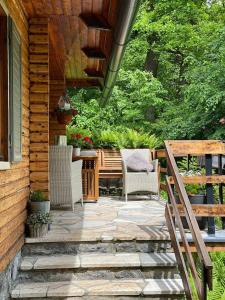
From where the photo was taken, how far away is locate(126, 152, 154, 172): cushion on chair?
294 inches

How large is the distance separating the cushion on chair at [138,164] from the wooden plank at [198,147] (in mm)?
3158

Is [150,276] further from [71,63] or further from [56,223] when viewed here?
[71,63]

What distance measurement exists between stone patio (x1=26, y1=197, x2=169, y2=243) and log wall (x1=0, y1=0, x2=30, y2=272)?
36 cm

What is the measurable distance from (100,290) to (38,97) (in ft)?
7.61

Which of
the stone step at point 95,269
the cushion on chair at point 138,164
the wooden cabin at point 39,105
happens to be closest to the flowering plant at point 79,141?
the cushion on chair at point 138,164

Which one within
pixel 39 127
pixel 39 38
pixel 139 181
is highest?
pixel 39 38

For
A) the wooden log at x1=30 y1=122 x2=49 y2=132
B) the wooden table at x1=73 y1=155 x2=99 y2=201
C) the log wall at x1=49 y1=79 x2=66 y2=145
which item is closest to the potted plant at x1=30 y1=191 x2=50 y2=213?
the wooden log at x1=30 y1=122 x2=49 y2=132

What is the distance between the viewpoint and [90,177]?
7.07 meters

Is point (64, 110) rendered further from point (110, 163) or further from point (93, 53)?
point (110, 163)

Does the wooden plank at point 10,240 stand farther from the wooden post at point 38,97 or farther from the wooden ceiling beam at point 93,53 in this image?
the wooden ceiling beam at point 93,53

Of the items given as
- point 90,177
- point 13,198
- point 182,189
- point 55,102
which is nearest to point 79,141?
point 90,177


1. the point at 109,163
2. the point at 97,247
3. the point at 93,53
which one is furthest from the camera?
the point at 109,163

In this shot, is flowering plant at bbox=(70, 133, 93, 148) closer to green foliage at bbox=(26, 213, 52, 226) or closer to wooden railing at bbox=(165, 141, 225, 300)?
green foliage at bbox=(26, 213, 52, 226)

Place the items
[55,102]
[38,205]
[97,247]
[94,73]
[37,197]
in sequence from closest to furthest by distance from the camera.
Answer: [97,247], [38,205], [37,197], [94,73], [55,102]
